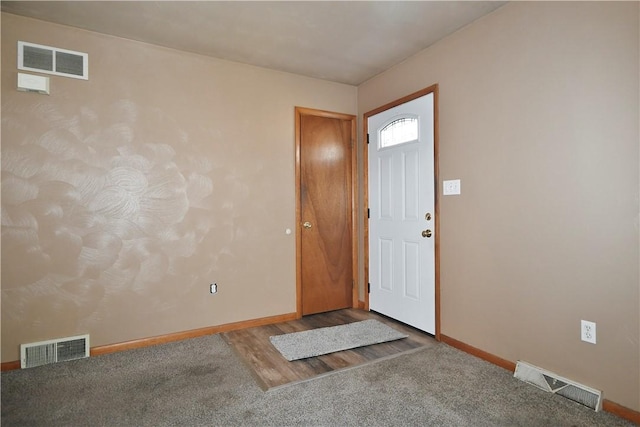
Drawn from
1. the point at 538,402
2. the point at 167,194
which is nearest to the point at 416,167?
the point at 538,402

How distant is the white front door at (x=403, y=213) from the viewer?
316cm

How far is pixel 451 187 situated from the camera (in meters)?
2.91

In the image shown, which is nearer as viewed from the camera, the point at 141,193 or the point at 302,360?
the point at 302,360

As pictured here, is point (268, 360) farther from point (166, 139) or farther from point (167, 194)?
point (166, 139)

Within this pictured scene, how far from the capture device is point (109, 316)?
2.86 metres

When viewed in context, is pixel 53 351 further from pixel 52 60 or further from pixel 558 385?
pixel 558 385

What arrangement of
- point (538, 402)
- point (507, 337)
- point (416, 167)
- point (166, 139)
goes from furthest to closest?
point (416, 167) < point (166, 139) < point (507, 337) < point (538, 402)

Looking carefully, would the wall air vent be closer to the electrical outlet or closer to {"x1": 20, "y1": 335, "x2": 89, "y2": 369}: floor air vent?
{"x1": 20, "y1": 335, "x2": 89, "y2": 369}: floor air vent

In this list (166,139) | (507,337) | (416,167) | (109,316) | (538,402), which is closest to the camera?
(538,402)

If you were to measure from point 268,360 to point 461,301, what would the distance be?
1622 mm

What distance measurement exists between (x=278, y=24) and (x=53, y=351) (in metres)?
3.05

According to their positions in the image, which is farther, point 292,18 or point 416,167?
point 416,167

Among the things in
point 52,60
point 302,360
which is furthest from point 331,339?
point 52,60

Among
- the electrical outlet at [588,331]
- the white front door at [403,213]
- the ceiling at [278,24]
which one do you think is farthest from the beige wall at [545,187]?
the ceiling at [278,24]
